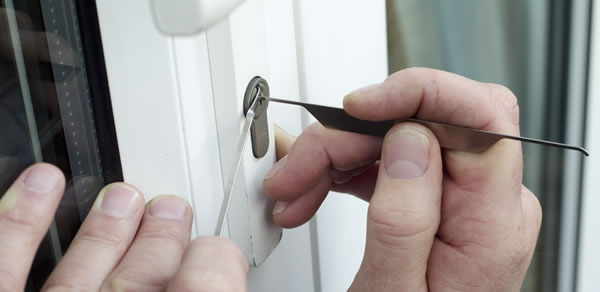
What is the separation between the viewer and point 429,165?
392 mm

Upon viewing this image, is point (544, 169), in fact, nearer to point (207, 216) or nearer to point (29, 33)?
point (207, 216)

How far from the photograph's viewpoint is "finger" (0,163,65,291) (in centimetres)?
28

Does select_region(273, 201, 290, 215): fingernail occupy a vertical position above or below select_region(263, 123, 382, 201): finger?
below

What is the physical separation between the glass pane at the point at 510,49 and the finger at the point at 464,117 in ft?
1.00

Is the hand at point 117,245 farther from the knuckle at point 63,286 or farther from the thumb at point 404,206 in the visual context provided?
the thumb at point 404,206

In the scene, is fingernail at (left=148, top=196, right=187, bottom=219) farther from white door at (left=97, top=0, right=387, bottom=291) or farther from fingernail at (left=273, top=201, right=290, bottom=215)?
fingernail at (left=273, top=201, right=290, bottom=215)

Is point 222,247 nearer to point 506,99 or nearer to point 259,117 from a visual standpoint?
point 259,117

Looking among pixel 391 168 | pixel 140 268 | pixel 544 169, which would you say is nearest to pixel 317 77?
pixel 391 168

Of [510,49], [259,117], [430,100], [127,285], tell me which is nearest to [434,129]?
[430,100]

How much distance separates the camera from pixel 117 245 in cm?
34

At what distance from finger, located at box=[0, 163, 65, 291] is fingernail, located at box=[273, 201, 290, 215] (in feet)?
0.63

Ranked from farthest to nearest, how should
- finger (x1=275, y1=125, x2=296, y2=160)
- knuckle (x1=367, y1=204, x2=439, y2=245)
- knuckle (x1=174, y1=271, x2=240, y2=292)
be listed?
finger (x1=275, y1=125, x2=296, y2=160) → knuckle (x1=367, y1=204, x2=439, y2=245) → knuckle (x1=174, y1=271, x2=240, y2=292)

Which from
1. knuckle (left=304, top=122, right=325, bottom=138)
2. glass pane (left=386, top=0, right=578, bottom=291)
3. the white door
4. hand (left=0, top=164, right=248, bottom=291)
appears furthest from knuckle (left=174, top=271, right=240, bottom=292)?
glass pane (left=386, top=0, right=578, bottom=291)

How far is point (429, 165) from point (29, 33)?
26 centimetres
